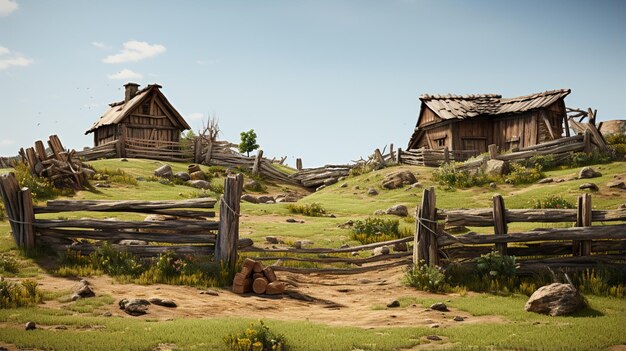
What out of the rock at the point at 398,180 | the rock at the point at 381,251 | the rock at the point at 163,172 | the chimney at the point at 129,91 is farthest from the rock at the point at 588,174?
the chimney at the point at 129,91

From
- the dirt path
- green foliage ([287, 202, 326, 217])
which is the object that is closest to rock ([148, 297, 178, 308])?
the dirt path

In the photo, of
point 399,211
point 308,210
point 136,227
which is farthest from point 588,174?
point 136,227

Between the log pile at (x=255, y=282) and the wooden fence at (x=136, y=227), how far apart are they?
41.7 inches

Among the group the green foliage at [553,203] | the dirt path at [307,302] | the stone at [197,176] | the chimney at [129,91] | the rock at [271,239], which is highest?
the chimney at [129,91]

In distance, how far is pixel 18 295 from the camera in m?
9.02

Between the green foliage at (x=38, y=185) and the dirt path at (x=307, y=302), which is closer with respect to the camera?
the dirt path at (x=307, y=302)

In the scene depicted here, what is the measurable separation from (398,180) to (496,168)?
462 cm

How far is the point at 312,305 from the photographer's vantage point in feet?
33.7

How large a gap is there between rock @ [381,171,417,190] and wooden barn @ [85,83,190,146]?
1761 cm

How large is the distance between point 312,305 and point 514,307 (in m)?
3.51

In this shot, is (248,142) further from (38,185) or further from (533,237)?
(533,237)

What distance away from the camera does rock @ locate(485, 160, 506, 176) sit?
25875mm

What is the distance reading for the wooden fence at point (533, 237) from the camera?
434 inches

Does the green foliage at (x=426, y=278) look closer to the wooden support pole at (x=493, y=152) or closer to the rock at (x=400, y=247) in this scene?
the rock at (x=400, y=247)
